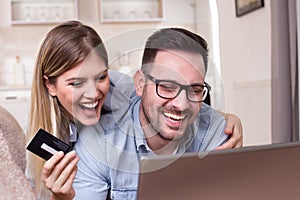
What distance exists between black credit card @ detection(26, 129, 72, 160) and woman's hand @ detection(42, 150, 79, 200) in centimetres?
1

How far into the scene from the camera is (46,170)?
718 mm

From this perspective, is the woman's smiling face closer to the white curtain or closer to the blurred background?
the blurred background

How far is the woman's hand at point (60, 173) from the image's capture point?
698mm

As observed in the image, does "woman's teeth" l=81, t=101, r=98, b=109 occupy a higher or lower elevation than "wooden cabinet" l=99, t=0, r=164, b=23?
lower

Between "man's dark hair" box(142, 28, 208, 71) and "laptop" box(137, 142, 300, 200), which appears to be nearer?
"laptop" box(137, 142, 300, 200)

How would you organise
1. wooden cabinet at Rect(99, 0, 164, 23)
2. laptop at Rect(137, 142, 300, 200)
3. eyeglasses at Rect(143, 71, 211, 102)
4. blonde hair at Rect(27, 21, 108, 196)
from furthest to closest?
1. wooden cabinet at Rect(99, 0, 164, 23)
2. blonde hair at Rect(27, 21, 108, 196)
3. eyeglasses at Rect(143, 71, 211, 102)
4. laptop at Rect(137, 142, 300, 200)

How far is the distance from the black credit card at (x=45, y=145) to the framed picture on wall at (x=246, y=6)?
2125mm

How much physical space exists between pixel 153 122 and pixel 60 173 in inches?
6.4

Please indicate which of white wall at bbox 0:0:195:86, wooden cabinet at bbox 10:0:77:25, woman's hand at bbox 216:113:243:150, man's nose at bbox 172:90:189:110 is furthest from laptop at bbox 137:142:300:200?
wooden cabinet at bbox 10:0:77:25

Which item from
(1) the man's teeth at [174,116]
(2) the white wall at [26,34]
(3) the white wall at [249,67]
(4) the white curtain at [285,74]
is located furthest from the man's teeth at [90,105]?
(2) the white wall at [26,34]

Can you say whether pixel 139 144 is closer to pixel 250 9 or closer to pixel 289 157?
pixel 289 157

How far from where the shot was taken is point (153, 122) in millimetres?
772

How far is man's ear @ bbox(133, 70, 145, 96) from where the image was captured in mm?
742

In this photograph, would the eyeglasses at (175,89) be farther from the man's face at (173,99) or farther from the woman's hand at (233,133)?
the woman's hand at (233,133)
